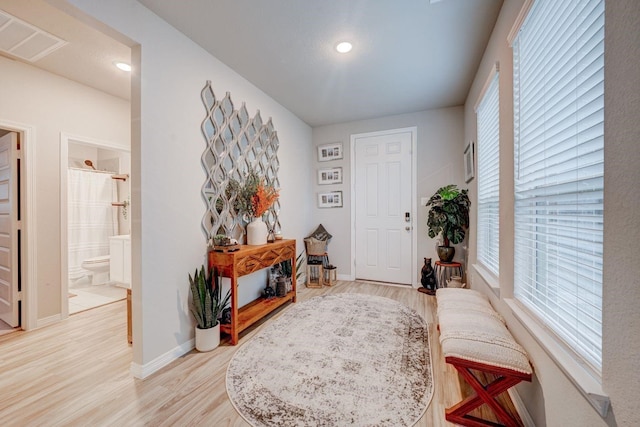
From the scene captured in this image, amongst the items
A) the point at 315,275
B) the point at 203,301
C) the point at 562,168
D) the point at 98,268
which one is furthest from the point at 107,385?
the point at 98,268

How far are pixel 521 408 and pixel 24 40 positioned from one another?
420cm

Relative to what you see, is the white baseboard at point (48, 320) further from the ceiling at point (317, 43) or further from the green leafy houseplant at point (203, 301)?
the ceiling at point (317, 43)

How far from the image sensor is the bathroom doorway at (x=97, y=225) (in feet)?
12.5

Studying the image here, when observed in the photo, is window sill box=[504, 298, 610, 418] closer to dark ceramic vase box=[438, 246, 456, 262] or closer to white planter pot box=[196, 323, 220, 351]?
dark ceramic vase box=[438, 246, 456, 262]

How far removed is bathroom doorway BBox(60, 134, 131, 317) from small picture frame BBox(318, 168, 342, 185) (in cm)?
264

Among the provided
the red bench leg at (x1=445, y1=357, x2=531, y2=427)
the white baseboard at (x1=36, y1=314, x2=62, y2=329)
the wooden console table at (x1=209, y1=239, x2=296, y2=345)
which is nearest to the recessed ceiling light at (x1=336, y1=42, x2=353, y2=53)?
the wooden console table at (x1=209, y1=239, x2=296, y2=345)

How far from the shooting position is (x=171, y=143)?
6.52 feet

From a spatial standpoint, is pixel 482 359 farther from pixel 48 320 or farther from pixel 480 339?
pixel 48 320

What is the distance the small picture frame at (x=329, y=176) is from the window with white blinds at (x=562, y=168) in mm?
2829

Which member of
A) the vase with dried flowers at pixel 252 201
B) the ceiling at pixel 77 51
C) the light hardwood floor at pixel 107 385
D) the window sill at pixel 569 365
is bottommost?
the light hardwood floor at pixel 107 385

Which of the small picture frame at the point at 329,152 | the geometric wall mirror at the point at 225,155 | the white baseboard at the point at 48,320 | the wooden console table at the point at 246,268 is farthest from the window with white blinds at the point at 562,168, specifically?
the white baseboard at the point at 48,320

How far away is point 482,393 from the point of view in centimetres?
135

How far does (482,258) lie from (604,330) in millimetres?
1912

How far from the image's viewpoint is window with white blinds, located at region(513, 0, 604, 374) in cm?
90
